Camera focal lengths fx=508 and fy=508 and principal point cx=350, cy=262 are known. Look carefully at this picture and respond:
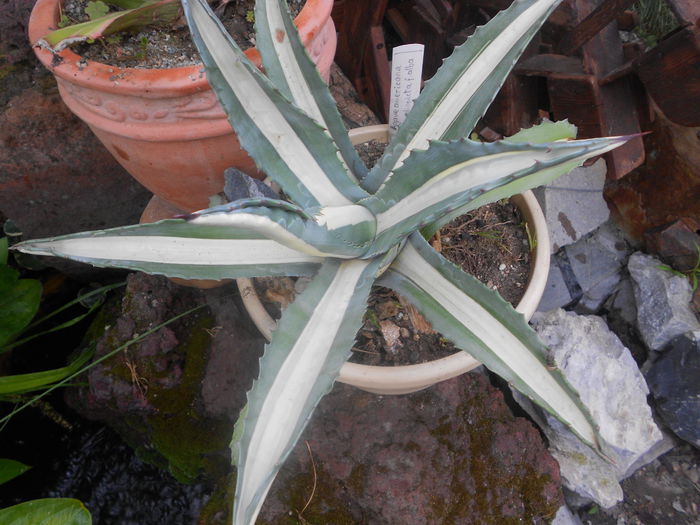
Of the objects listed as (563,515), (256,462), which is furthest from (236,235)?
(563,515)

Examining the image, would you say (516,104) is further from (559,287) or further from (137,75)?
(137,75)

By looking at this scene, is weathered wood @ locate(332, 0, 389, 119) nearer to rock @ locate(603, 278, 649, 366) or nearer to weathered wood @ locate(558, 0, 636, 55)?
weathered wood @ locate(558, 0, 636, 55)

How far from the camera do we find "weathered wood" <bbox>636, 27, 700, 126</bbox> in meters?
0.98

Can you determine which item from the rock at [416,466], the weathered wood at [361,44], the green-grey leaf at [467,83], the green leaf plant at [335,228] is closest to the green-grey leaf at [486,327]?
the green leaf plant at [335,228]

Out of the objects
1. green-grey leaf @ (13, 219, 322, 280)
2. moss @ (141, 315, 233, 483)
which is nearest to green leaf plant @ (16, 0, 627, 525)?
green-grey leaf @ (13, 219, 322, 280)

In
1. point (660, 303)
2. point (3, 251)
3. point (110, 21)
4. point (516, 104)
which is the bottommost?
point (660, 303)

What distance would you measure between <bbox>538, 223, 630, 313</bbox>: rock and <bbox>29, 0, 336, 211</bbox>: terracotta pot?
0.84m

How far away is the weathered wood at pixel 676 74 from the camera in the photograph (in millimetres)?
978

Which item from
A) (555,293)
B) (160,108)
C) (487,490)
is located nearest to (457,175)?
(160,108)

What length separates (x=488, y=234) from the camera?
0.98m

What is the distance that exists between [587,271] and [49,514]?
1375 mm

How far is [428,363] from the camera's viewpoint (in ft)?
2.76

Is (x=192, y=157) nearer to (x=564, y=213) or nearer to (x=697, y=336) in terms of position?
(x=564, y=213)

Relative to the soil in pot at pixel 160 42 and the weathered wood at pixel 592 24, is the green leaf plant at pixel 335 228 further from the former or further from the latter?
the weathered wood at pixel 592 24
